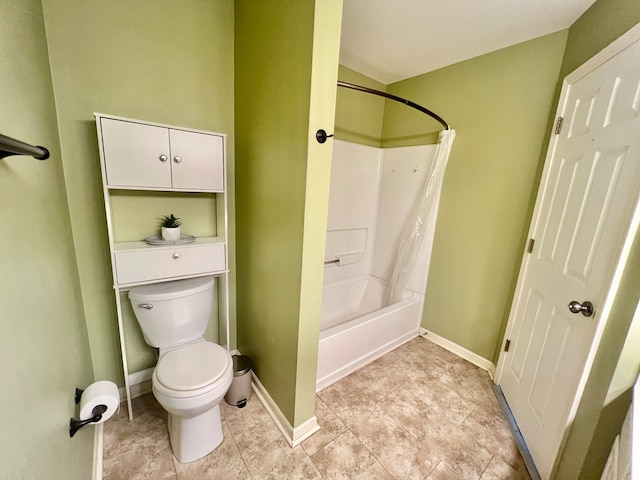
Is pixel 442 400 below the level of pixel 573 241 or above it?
below

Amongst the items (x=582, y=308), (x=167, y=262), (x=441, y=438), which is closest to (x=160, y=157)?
(x=167, y=262)

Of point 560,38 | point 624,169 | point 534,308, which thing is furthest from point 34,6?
point 534,308

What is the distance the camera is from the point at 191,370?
126 centimetres

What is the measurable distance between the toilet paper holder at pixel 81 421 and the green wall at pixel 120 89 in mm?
448

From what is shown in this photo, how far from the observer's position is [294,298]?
4.15 ft

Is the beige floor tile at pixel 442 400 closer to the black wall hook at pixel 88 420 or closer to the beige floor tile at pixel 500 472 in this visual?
the beige floor tile at pixel 500 472

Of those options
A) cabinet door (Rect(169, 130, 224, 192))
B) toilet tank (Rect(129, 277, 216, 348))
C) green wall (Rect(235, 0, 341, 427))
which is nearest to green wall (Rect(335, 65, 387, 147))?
green wall (Rect(235, 0, 341, 427))

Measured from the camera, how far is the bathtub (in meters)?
1.78

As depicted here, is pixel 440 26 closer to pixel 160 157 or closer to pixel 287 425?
pixel 160 157

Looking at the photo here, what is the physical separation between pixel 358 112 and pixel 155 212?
1964 millimetres

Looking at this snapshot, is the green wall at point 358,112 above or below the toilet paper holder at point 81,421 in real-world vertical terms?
above

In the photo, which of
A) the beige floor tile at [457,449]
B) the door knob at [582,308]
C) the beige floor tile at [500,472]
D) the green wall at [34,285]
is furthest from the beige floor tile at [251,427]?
the door knob at [582,308]

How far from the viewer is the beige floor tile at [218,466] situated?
122 cm

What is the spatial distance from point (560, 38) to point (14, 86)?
2.70 m
